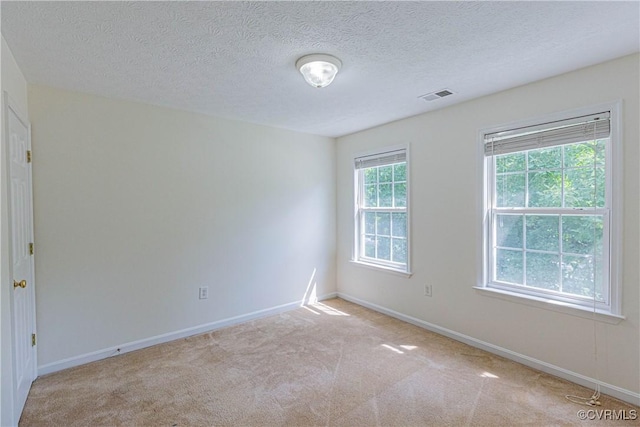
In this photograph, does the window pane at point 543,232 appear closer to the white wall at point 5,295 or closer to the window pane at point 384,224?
the window pane at point 384,224

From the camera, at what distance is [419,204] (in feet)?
11.4

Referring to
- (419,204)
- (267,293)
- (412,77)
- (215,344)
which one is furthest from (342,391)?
(412,77)

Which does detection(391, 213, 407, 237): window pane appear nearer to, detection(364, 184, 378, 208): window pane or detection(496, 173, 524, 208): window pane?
detection(364, 184, 378, 208): window pane

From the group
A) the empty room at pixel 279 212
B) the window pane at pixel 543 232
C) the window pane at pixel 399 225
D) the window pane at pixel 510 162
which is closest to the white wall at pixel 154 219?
the empty room at pixel 279 212

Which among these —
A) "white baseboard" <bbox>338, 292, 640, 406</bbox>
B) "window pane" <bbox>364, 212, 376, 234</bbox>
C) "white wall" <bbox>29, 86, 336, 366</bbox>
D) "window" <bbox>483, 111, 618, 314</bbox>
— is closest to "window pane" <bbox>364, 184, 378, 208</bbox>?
"window pane" <bbox>364, 212, 376, 234</bbox>

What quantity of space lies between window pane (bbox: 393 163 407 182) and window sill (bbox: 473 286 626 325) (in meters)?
1.45

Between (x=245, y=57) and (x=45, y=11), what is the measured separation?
3.38 ft

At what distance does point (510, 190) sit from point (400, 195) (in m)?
1.22

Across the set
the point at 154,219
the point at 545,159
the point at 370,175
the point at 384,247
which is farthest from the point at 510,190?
the point at 154,219

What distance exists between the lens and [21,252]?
2186 mm

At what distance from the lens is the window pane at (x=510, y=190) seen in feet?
9.00

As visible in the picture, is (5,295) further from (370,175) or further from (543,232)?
(543,232)

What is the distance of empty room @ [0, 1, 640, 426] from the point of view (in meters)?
1.87

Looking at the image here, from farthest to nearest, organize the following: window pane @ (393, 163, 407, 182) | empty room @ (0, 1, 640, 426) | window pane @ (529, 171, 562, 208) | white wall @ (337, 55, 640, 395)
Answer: window pane @ (393, 163, 407, 182) → window pane @ (529, 171, 562, 208) → white wall @ (337, 55, 640, 395) → empty room @ (0, 1, 640, 426)
